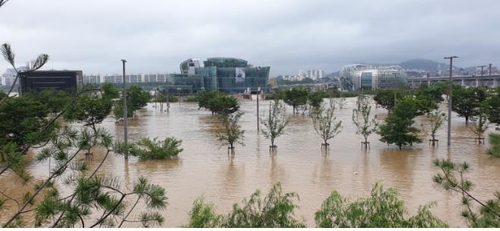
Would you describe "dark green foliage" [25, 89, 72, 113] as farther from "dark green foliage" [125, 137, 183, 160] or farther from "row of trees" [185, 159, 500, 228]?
"dark green foliage" [125, 137, 183, 160]

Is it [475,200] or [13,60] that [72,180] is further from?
[475,200]

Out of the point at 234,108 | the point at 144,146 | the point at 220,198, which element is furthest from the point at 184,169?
the point at 234,108

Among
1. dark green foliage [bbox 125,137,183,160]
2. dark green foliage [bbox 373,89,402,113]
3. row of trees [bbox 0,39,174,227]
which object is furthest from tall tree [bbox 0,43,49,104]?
dark green foliage [bbox 373,89,402,113]

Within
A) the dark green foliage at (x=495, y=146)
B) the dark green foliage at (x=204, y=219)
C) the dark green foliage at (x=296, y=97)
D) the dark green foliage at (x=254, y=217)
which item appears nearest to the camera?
the dark green foliage at (x=495, y=146)

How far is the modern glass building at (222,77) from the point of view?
3583 inches

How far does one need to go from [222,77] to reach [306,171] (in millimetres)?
78491

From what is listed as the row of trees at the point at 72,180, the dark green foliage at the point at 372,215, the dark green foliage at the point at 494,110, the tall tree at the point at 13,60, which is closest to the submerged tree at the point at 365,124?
the dark green foliage at the point at 494,110

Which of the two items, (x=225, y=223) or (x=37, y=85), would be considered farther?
(x=37, y=85)

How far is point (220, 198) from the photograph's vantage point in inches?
458

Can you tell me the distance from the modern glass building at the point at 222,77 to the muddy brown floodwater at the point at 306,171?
69742 mm

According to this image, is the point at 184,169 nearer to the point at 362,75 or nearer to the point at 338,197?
the point at 338,197

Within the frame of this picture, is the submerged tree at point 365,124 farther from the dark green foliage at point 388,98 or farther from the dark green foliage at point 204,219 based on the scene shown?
the dark green foliage at point 204,219

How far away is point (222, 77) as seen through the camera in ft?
303

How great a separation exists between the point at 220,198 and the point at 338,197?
231 inches
